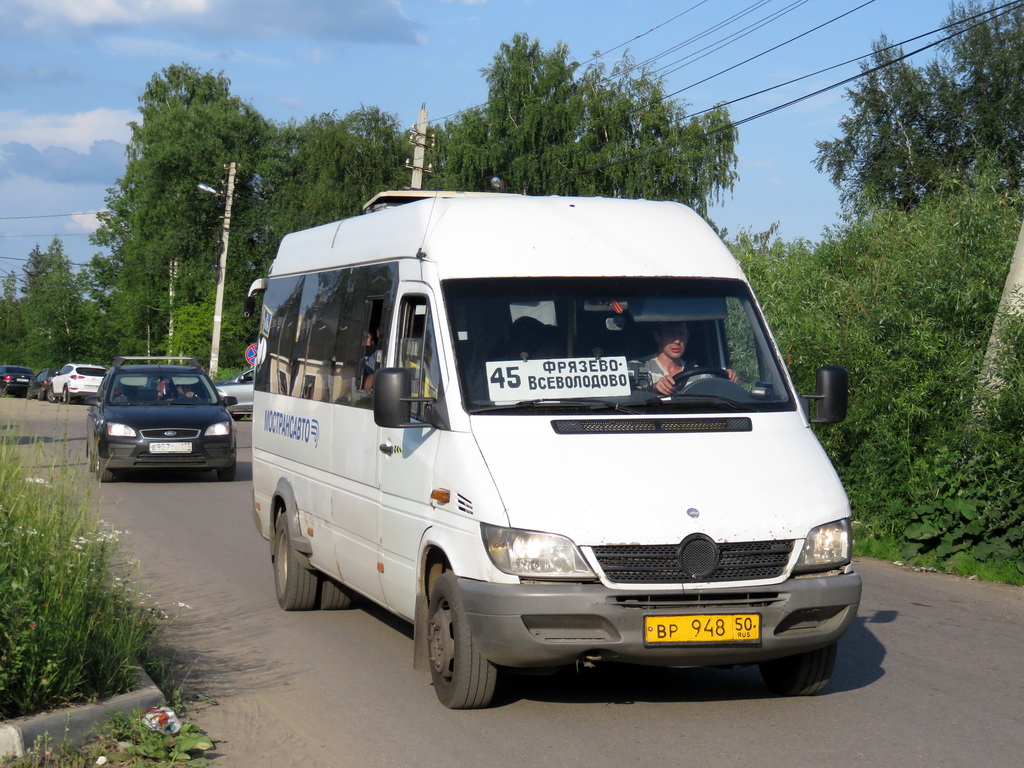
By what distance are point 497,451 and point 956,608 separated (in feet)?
16.6

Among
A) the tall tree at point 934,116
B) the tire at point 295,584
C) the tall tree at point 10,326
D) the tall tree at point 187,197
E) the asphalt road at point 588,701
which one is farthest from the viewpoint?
the tall tree at point 10,326

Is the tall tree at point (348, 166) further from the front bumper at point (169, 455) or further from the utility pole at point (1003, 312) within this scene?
the utility pole at point (1003, 312)

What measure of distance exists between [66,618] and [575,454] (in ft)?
7.95

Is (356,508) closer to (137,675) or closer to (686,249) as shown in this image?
(137,675)

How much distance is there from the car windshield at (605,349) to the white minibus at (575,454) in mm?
13

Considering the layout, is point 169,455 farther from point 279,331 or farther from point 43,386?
point 43,386

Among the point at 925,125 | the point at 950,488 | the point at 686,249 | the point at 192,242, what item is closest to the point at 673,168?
the point at 925,125

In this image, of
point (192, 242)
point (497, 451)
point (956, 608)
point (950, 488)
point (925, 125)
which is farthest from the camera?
point (192, 242)

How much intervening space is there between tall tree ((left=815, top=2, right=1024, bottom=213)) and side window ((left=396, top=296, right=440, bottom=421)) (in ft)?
124

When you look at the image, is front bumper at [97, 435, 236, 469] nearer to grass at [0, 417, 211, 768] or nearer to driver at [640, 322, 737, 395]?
grass at [0, 417, 211, 768]

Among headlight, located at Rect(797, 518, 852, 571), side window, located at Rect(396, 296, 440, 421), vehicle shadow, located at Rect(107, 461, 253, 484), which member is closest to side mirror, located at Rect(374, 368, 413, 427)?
side window, located at Rect(396, 296, 440, 421)

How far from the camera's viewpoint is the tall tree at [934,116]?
4372cm

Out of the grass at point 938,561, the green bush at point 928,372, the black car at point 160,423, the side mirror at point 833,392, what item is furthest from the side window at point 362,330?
the black car at point 160,423

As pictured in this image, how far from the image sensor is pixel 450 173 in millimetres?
53500
